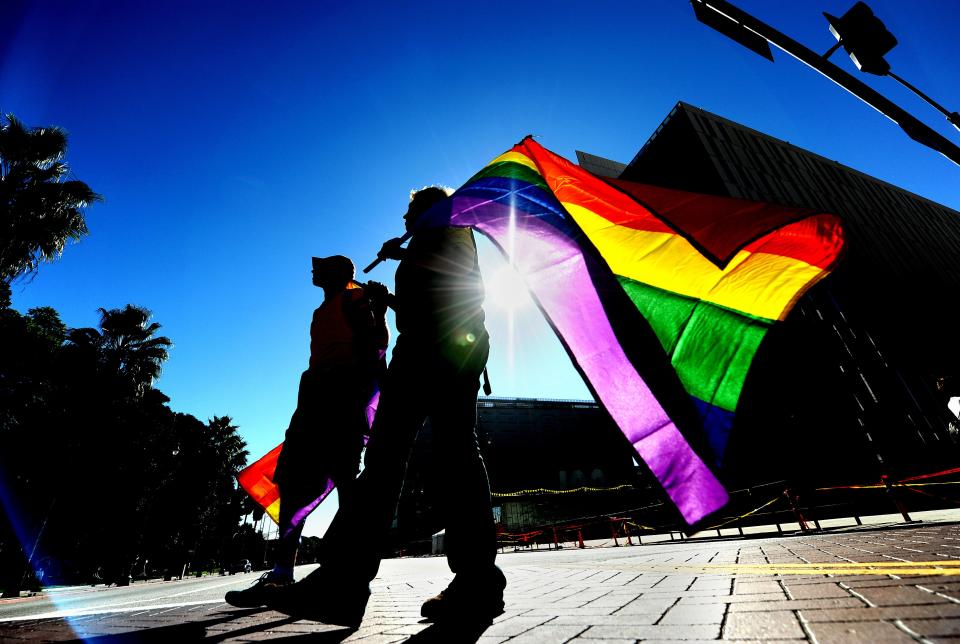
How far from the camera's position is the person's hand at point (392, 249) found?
2379 mm

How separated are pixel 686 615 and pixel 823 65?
7.04m

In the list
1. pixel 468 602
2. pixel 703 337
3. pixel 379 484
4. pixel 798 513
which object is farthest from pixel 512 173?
pixel 798 513

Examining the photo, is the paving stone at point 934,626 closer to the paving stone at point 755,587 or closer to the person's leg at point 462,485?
the paving stone at point 755,587

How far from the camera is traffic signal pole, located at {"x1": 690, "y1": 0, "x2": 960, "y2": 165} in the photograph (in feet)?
17.2

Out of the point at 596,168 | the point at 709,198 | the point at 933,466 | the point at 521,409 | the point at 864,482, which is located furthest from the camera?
Result: the point at 521,409

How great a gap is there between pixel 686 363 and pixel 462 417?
1.15 metres

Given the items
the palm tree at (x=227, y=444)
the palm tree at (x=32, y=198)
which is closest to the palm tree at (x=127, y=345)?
the palm tree at (x=32, y=198)

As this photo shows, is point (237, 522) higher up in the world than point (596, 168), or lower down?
lower down

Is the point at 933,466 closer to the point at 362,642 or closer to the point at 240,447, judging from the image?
the point at 362,642

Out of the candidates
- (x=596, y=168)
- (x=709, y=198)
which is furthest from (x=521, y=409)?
(x=709, y=198)

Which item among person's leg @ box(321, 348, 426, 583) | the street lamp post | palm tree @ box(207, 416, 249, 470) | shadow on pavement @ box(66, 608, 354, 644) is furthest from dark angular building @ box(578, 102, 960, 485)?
palm tree @ box(207, 416, 249, 470)

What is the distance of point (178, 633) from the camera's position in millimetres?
1787

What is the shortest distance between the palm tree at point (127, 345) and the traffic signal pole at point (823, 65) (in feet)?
78.7

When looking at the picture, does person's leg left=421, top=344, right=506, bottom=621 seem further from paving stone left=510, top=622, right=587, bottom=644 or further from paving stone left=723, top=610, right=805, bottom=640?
paving stone left=723, top=610, right=805, bottom=640
